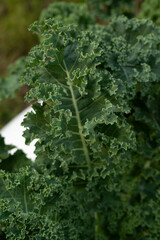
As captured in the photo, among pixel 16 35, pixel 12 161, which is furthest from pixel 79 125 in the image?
pixel 16 35

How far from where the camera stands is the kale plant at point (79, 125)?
5.20 ft

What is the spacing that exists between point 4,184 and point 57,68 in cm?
68

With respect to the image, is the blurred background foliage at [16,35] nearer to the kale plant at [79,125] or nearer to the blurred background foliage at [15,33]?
the blurred background foliage at [15,33]

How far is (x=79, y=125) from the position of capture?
1.70 m

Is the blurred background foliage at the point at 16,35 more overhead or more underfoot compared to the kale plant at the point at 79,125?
more overhead

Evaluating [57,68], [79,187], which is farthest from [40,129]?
[79,187]

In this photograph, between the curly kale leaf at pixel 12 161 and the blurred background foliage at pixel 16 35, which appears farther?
the blurred background foliage at pixel 16 35

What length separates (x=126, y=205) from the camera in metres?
2.31

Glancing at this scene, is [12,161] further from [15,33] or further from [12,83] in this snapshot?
[15,33]

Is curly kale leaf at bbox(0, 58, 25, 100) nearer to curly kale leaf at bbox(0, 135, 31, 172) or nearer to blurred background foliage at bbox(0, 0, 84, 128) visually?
curly kale leaf at bbox(0, 135, 31, 172)

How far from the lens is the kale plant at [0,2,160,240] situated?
1.59 m

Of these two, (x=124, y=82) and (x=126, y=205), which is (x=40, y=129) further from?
(x=126, y=205)

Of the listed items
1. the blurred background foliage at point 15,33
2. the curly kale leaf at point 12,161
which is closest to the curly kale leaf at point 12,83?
the curly kale leaf at point 12,161

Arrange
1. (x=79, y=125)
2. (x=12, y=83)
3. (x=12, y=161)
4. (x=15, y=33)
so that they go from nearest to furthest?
(x=79, y=125) < (x=12, y=161) < (x=12, y=83) < (x=15, y=33)
